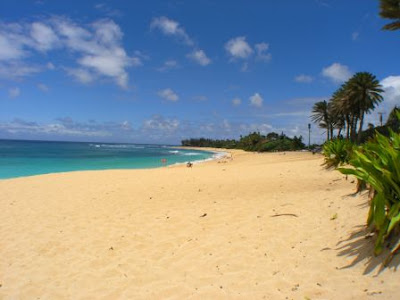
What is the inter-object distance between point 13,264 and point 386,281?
5.63 metres

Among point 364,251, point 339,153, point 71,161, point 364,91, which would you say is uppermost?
point 364,91

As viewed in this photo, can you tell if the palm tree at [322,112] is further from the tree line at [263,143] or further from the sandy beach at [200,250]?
the sandy beach at [200,250]

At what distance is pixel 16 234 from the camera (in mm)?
6242

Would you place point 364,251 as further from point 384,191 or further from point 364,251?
point 384,191

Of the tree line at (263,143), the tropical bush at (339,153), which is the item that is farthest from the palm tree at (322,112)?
the tropical bush at (339,153)

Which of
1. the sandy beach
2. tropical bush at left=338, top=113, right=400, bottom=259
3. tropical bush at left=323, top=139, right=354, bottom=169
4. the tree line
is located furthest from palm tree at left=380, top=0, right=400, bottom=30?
the tree line

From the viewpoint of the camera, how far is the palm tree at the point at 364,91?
35312mm

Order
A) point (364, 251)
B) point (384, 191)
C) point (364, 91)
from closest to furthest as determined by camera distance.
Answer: point (364, 251) < point (384, 191) < point (364, 91)

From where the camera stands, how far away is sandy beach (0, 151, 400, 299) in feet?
10.9

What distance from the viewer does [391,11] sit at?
16281 mm

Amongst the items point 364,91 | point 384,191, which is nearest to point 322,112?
point 364,91

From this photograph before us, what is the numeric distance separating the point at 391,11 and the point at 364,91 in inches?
860

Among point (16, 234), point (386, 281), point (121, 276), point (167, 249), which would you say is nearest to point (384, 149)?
point (386, 281)

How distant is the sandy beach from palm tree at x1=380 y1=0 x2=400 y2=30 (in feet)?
47.0
